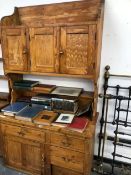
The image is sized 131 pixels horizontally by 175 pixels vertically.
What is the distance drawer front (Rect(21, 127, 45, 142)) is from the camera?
167cm

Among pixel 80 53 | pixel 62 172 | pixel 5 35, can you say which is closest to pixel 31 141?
pixel 62 172

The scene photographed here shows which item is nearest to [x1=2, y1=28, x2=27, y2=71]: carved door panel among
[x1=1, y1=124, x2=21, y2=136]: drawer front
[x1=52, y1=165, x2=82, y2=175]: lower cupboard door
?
[x1=1, y1=124, x2=21, y2=136]: drawer front

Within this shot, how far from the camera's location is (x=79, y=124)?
5.25 ft

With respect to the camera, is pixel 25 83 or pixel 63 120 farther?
pixel 25 83

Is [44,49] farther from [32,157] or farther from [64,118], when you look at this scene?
[32,157]

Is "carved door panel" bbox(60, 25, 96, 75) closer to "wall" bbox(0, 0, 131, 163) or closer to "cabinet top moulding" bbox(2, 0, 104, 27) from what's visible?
"cabinet top moulding" bbox(2, 0, 104, 27)

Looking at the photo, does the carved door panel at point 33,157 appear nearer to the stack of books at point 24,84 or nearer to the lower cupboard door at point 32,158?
the lower cupboard door at point 32,158

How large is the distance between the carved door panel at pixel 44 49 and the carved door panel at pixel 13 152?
0.85 meters

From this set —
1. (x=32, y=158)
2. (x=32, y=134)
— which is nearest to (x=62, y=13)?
(x=32, y=134)

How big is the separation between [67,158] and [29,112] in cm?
63

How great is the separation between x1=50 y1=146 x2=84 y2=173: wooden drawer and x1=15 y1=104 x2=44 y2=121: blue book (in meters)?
0.40

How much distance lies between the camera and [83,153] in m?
1.56

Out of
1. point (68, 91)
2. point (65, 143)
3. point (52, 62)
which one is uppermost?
point (52, 62)

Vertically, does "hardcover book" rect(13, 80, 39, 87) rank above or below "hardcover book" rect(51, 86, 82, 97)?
above
